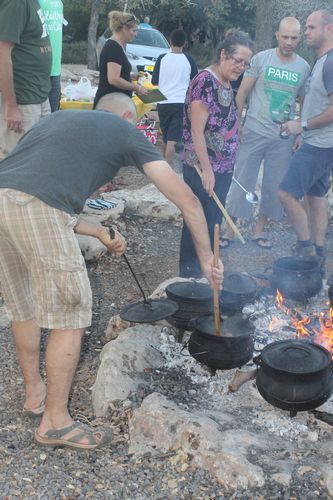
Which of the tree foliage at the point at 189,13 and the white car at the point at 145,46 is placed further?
the tree foliage at the point at 189,13

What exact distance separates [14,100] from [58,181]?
7.52ft

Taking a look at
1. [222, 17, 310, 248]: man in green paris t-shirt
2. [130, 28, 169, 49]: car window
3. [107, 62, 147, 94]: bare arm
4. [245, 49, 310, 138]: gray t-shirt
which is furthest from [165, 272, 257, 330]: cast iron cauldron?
[130, 28, 169, 49]: car window

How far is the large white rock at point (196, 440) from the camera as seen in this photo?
2746mm

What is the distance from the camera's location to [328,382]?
3.18m

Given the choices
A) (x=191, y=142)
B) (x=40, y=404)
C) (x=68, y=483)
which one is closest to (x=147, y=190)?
(x=191, y=142)

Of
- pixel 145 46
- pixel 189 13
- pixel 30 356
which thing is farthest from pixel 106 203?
pixel 189 13

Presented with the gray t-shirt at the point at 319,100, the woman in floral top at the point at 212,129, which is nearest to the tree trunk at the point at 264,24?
the gray t-shirt at the point at 319,100

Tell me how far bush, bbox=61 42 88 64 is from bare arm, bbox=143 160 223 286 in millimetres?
29363

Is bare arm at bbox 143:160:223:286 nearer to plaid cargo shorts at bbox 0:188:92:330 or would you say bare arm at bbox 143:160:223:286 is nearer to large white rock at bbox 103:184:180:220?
plaid cargo shorts at bbox 0:188:92:330

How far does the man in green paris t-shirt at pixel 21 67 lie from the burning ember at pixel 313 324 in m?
2.55

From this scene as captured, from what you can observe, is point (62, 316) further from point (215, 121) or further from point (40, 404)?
point (215, 121)

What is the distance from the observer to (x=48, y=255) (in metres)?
2.78

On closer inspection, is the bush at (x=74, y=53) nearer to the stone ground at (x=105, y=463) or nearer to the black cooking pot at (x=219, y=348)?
the stone ground at (x=105, y=463)

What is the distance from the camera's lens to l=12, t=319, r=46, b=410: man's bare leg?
10.5 ft
